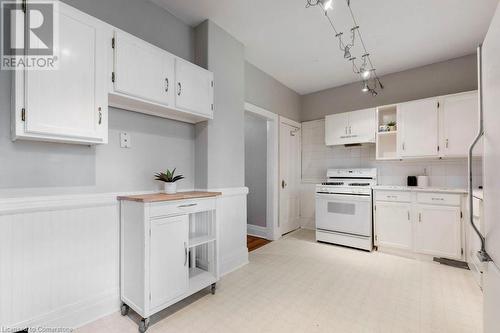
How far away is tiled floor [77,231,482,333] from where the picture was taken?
1.71 m

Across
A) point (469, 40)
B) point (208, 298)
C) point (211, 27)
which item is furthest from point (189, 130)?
point (469, 40)

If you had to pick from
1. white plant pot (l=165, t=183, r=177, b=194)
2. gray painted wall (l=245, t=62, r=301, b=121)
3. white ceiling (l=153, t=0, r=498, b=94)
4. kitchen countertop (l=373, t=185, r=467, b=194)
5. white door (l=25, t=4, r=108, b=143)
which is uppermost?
white ceiling (l=153, t=0, r=498, b=94)

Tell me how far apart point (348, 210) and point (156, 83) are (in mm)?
3127

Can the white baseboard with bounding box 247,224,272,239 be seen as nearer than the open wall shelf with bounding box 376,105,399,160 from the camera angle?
No

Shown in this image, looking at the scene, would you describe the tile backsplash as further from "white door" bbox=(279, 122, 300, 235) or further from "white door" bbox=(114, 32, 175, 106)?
"white door" bbox=(114, 32, 175, 106)

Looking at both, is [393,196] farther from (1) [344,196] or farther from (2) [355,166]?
(2) [355,166]

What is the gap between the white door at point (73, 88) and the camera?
1354 millimetres

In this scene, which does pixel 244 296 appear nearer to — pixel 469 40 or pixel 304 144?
pixel 304 144

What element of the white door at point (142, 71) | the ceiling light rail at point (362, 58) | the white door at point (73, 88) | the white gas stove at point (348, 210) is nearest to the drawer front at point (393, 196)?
the white gas stove at point (348, 210)

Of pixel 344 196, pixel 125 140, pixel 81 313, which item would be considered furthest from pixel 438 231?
pixel 81 313

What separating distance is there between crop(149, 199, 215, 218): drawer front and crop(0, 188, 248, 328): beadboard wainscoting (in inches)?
17.2

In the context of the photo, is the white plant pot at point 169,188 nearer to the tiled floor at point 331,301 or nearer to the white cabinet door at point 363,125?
the tiled floor at point 331,301

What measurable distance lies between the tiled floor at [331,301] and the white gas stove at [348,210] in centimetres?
47

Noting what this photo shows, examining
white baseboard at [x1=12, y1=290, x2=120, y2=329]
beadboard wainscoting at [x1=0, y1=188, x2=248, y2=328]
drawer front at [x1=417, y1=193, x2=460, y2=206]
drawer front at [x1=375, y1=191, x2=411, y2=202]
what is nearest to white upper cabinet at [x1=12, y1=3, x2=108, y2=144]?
beadboard wainscoting at [x1=0, y1=188, x2=248, y2=328]
